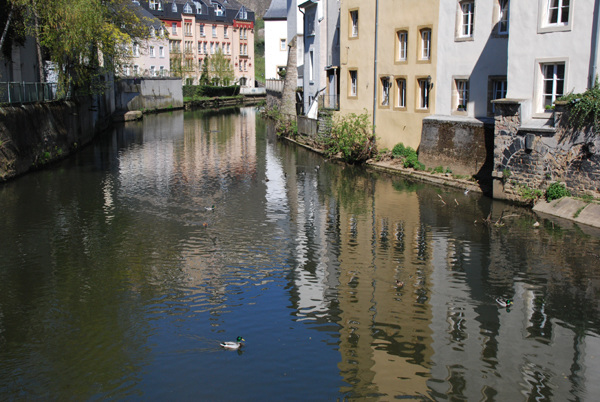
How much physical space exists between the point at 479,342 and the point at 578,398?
7.29 ft

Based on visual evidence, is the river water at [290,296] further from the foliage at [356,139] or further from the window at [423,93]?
the foliage at [356,139]

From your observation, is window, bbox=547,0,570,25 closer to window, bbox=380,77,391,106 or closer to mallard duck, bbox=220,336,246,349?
window, bbox=380,77,391,106

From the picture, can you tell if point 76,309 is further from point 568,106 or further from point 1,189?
point 568,106

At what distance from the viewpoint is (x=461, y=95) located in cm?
2777

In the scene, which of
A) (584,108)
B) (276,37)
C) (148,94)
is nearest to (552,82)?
(584,108)

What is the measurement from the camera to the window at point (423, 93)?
97.5 feet

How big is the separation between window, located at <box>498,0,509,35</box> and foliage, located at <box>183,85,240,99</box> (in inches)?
2434

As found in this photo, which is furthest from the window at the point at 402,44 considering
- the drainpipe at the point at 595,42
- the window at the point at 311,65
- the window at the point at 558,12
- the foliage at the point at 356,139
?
the window at the point at 311,65

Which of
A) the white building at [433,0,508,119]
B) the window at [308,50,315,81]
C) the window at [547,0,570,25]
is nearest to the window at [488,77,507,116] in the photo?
the white building at [433,0,508,119]

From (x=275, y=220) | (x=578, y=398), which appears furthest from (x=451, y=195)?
(x=578, y=398)

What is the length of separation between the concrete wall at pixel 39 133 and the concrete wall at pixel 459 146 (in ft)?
60.0

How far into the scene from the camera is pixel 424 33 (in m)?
29.7

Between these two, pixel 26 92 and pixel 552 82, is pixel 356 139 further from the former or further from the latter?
pixel 26 92

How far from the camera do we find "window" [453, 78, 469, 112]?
2738 cm
